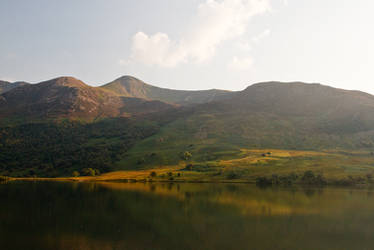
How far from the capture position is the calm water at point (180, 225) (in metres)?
36.8

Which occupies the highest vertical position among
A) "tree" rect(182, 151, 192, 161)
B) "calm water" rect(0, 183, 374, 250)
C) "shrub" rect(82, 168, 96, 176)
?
"tree" rect(182, 151, 192, 161)

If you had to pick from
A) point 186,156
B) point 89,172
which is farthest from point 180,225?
point 186,156

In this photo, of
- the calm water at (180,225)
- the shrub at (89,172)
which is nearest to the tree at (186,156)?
the shrub at (89,172)

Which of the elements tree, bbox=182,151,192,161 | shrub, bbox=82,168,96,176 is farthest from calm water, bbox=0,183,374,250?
tree, bbox=182,151,192,161

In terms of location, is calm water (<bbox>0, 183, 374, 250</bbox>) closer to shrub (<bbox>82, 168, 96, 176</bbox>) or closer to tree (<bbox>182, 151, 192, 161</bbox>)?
shrub (<bbox>82, 168, 96, 176</bbox>)

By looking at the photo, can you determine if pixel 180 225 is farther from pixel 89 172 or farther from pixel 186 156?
pixel 186 156

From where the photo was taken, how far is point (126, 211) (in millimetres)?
57438

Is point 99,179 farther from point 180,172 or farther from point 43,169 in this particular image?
point 43,169

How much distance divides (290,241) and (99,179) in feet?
406

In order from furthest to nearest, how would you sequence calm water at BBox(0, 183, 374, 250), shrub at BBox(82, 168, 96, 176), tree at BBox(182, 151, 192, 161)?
1. tree at BBox(182, 151, 192, 161)
2. shrub at BBox(82, 168, 96, 176)
3. calm water at BBox(0, 183, 374, 250)

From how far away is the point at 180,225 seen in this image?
46438 mm

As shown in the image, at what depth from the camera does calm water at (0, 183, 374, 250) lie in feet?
121

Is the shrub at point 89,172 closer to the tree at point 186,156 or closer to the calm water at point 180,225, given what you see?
the tree at point 186,156

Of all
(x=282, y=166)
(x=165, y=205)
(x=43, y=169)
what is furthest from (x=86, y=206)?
(x=43, y=169)
